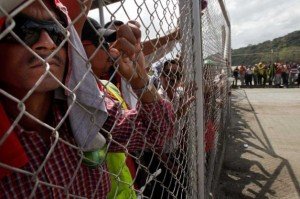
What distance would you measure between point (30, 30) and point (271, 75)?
87.9 ft

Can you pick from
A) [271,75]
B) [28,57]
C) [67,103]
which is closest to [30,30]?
[28,57]

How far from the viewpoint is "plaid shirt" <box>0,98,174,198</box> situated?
3.52ft

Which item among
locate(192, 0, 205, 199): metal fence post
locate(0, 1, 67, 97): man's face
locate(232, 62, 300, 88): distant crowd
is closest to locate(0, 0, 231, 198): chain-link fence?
locate(0, 1, 67, 97): man's face

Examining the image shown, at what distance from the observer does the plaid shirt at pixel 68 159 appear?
3.52ft

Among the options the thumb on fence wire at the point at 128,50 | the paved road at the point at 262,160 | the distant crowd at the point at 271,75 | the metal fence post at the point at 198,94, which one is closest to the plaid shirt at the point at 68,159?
the thumb on fence wire at the point at 128,50

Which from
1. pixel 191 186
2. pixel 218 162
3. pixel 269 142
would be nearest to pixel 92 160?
pixel 191 186

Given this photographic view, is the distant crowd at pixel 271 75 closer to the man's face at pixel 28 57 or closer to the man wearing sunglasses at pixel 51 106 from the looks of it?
the man wearing sunglasses at pixel 51 106

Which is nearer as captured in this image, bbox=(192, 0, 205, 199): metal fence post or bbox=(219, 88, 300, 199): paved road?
bbox=(192, 0, 205, 199): metal fence post

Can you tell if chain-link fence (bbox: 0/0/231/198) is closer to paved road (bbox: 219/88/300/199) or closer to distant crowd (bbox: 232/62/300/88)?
paved road (bbox: 219/88/300/199)

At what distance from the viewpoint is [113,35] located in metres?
1.51

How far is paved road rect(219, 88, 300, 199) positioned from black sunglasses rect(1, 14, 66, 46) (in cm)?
418

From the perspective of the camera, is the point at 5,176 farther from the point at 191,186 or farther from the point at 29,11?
the point at 191,186

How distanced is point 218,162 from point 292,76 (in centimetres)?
2154

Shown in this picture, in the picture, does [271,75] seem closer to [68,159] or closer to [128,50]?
[128,50]
